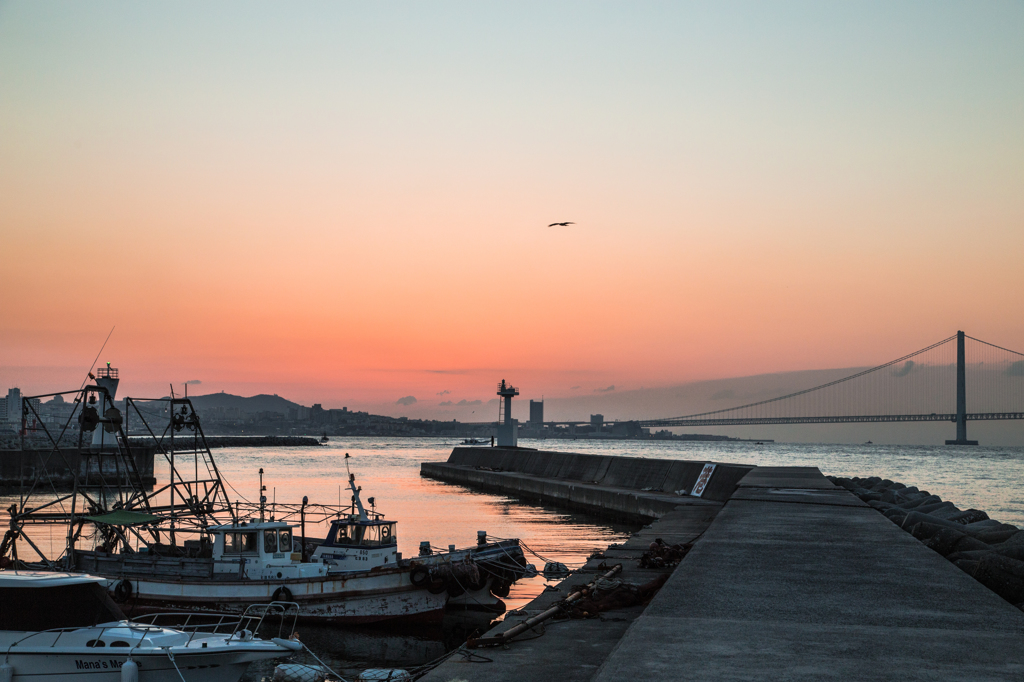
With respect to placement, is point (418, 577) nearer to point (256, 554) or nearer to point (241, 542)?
point (256, 554)

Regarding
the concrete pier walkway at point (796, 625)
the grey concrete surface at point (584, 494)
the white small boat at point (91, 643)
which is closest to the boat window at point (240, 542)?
the white small boat at point (91, 643)

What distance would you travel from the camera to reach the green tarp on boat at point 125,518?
18.8 m

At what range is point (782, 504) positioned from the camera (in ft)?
63.3

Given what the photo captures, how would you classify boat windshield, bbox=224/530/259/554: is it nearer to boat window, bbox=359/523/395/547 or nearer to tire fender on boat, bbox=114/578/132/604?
tire fender on boat, bbox=114/578/132/604

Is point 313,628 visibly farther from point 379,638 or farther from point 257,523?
point 257,523

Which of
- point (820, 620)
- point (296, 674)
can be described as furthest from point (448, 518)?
point (820, 620)

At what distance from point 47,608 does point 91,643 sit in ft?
2.85

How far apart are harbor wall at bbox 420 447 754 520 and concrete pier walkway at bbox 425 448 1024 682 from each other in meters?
19.6

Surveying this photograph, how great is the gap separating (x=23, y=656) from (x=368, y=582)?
25.9 ft

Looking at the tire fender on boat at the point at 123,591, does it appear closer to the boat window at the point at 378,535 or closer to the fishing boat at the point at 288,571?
the fishing boat at the point at 288,571

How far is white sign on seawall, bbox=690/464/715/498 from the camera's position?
34.0 meters

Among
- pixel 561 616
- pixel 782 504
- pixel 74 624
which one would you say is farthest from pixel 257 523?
pixel 782 504

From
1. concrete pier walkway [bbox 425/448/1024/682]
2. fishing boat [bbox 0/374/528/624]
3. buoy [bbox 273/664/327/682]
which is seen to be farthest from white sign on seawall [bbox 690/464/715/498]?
buoy [bbox 273/664/327/682]

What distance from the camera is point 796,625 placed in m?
7.49
